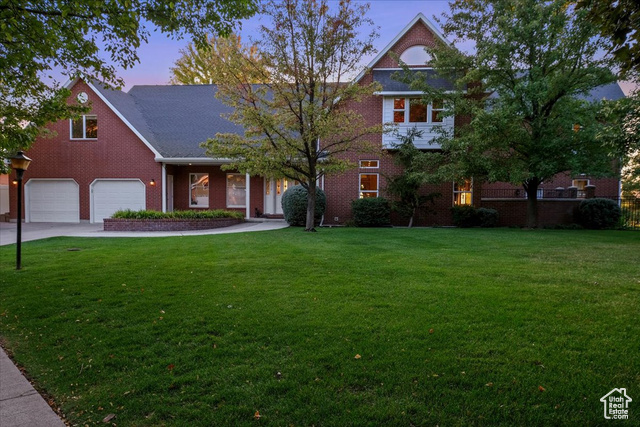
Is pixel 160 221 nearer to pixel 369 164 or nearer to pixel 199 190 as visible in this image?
pixel 199 190

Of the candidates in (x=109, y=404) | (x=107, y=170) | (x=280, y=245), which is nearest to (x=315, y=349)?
(x=109, y=404)

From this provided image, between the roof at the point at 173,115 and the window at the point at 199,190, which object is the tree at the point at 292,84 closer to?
the roof at the point at 173,115

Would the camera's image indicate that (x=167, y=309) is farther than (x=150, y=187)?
No

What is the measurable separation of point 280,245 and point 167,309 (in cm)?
516

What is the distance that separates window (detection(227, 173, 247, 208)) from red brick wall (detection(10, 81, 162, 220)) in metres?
3.47

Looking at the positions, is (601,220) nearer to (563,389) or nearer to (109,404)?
(563,389)

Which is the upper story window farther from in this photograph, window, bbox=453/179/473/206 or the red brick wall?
the red brick wall

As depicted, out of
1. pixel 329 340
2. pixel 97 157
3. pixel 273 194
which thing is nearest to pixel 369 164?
pixel 273 194

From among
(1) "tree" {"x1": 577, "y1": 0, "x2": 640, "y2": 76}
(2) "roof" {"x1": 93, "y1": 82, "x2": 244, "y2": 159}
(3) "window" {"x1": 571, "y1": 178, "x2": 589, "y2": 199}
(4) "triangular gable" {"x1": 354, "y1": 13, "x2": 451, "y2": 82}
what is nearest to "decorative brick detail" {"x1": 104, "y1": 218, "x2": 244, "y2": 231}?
(2) "roof" {"x1": 93, "y1": 82, "x2": 244, "y2": 159}

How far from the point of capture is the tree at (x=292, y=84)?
1169cm

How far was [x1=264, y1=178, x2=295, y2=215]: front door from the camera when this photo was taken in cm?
1914

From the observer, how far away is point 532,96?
12.3 meters

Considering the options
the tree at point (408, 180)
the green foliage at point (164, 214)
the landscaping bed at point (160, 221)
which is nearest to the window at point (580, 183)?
the tree at point (408, 180)

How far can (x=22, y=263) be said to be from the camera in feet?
24.8
